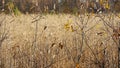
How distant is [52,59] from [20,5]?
9.35 meters

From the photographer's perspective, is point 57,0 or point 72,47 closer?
point 72,47

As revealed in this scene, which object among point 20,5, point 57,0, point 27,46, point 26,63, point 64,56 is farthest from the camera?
point 20,5

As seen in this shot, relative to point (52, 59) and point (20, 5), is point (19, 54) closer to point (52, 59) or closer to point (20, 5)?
point (52, 59)

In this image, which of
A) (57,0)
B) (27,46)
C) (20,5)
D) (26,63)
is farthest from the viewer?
(20,5)

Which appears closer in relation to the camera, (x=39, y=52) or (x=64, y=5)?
(x=39, y=52)

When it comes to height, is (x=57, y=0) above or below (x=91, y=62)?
below

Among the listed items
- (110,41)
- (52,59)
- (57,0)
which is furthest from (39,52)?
(57,0)

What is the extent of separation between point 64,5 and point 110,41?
811 cm

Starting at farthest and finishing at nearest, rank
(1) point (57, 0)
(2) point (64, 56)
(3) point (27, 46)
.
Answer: (1) point (57, 0)
(3) point (27, 46)
(2) point (64, 56)

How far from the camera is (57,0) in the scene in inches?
458

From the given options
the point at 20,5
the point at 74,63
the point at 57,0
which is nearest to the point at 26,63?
the point at 74,63

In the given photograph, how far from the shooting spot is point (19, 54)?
3.50 m

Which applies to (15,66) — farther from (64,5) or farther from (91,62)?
(64,5)

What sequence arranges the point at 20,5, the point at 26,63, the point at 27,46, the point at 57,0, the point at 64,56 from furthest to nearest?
the point at 20,5, the point at 57,0, the point at 27,46, the point at 64,56, the point at 26,63
